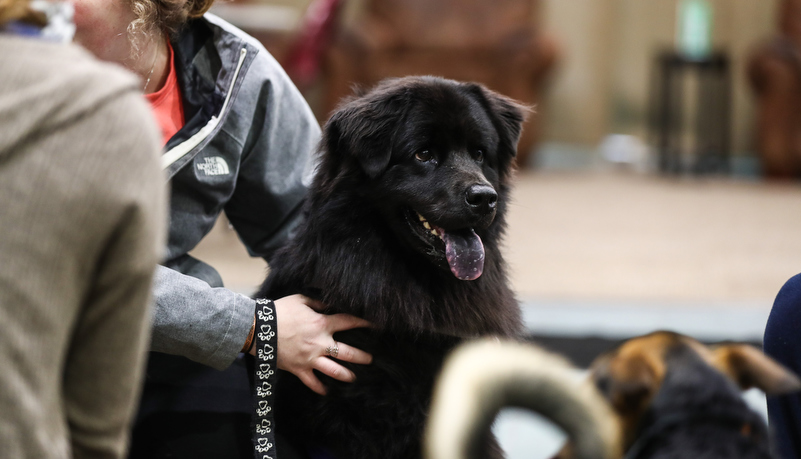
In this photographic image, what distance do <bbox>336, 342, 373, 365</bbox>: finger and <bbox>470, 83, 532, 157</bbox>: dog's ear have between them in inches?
22.3

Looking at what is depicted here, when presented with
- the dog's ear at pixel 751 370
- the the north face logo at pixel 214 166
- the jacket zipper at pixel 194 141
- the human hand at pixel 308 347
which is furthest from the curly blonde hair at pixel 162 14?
the dog's ear at pixel 751 370

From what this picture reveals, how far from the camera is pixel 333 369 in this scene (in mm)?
1322

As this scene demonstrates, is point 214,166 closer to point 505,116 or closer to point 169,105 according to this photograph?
point 169,105

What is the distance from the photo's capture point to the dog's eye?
1474 mm

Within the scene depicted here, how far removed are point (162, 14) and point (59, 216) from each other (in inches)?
37.3

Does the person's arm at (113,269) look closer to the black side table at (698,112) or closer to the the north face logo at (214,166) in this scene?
the the north face logo at (214,166)

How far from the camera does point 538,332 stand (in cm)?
279

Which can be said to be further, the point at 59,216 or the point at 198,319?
the point at 198,319

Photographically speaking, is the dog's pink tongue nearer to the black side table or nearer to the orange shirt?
the orange shirt

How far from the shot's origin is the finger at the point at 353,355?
4.38 feet

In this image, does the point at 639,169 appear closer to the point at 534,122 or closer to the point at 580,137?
the point at 580,137

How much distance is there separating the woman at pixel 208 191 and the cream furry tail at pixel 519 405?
452 mm

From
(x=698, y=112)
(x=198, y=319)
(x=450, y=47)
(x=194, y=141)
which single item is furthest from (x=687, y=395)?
(x=698, y=112)

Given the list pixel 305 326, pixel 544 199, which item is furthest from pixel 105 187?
→ pixel 544 199
